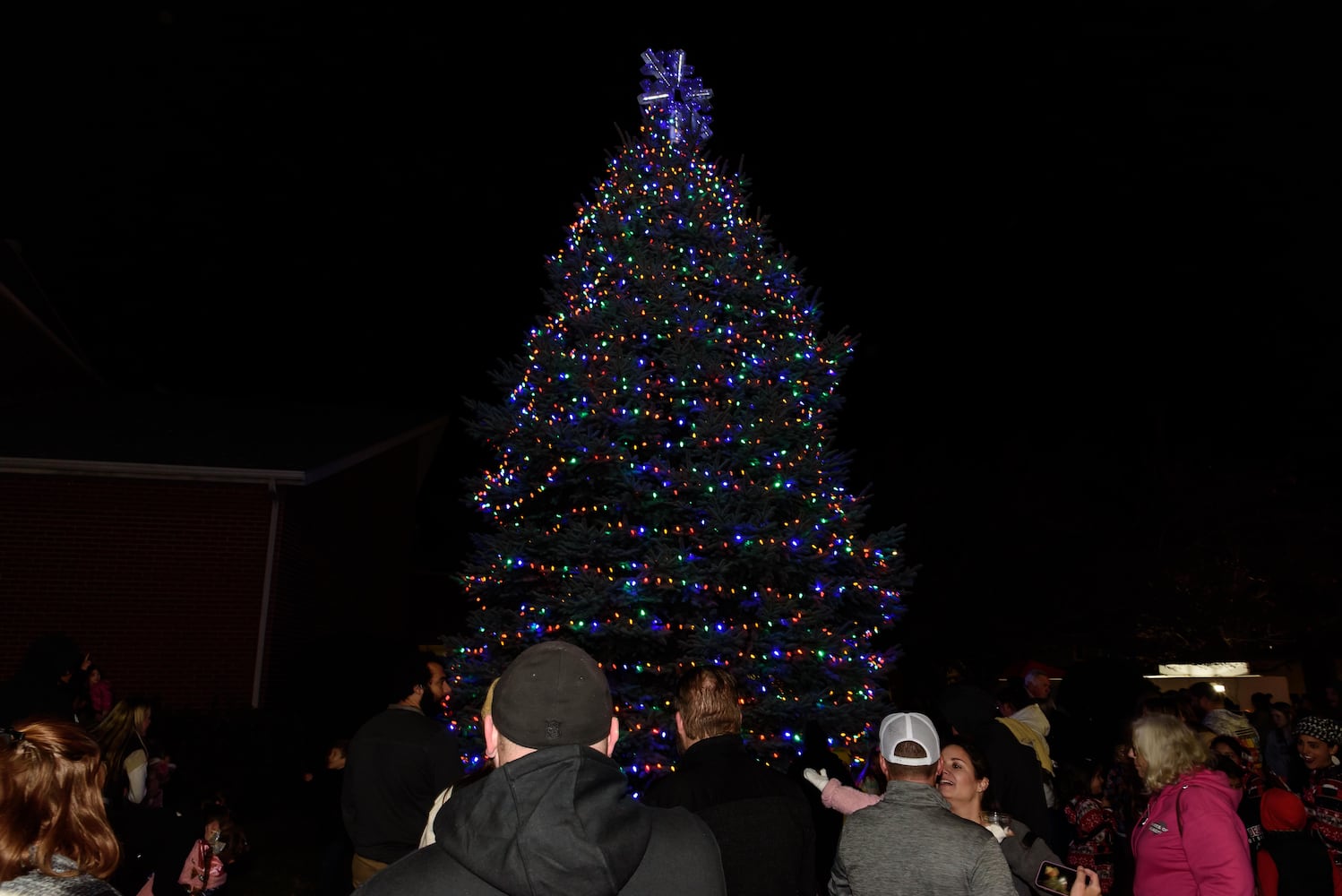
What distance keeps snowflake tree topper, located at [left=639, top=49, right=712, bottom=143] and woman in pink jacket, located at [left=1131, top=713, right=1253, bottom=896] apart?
7.26m

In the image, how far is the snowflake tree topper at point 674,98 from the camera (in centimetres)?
969

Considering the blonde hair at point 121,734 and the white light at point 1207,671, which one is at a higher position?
the white light at point 1207,671

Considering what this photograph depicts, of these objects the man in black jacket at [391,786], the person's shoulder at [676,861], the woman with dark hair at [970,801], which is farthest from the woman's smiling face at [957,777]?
the man in black jacket at [391,786]

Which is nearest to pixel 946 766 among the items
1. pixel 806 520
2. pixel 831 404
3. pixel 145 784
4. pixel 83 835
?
pixel 83 835

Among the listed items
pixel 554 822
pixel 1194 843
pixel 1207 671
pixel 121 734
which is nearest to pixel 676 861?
pixel 554 822

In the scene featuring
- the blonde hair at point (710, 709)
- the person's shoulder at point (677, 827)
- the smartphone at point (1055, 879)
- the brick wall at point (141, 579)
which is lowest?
the smartphone at point (1055, 879)

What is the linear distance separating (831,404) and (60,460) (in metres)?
10.6

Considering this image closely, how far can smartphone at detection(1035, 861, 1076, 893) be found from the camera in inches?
138

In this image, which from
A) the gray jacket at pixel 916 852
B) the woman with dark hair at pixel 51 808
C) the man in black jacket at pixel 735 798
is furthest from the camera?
the man in black jacket at pixel 735 798

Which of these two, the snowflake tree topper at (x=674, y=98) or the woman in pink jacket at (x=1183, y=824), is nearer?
the woman in pink jacket at (x=1183, y=824)

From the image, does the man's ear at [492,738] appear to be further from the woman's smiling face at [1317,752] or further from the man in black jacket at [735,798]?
the woman's smiling face at [1317,752]

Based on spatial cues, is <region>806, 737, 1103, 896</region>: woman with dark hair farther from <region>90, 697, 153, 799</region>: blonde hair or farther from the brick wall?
the brick wall

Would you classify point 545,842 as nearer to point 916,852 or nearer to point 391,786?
point 916,852

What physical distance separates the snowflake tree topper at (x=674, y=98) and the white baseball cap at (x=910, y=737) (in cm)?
748
